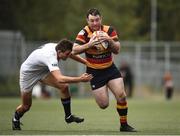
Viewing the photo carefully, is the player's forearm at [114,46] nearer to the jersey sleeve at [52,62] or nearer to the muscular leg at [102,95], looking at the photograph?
the muscular leg at [102,95]

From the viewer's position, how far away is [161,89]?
2154 inches

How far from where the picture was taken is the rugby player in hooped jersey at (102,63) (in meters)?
18.9

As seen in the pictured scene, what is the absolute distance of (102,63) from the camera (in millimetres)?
19297

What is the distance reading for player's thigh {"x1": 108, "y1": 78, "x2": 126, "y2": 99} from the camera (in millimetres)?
19016

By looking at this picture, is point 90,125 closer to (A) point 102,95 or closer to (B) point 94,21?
(A) point 102,95

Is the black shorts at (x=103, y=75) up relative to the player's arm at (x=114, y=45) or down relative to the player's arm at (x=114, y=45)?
down

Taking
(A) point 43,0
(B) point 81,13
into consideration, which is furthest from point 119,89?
(B) point 81,13

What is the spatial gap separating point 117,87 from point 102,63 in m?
0.63

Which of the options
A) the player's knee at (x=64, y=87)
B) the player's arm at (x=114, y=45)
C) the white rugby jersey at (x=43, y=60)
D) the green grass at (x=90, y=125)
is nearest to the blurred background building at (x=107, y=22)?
the green grass at (x=90, y=125)

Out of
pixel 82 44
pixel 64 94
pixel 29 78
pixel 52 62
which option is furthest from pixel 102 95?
pixel 29 78

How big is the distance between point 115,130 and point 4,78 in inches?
1225

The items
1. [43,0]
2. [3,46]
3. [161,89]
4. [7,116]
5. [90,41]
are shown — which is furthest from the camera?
[43,0]

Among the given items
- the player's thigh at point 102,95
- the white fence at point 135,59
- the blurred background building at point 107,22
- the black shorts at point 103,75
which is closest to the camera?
the black shorts at point 103,75

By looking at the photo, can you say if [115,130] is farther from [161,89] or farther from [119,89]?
[161,89]
